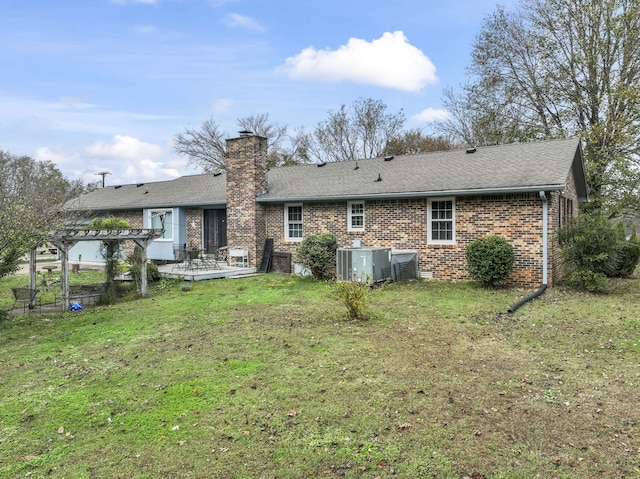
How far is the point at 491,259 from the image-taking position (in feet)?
35.5

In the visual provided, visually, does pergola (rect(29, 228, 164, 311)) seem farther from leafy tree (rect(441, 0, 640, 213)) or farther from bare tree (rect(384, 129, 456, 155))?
bare tree (rect(384, 129, 456, 155))

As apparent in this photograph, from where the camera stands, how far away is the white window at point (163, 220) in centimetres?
1845

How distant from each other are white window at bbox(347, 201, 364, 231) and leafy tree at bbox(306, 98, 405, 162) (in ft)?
67.4

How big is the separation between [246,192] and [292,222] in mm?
2030

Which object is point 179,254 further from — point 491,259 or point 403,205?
point 491,259

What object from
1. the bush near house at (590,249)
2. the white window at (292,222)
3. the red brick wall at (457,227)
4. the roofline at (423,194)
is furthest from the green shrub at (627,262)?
the white window at (292,222)

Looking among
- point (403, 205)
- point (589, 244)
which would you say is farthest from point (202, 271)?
point (589, 244)

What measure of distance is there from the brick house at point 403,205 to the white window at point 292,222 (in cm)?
4

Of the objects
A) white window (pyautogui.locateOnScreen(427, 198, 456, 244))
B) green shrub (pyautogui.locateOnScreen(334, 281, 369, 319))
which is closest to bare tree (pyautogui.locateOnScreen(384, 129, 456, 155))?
white window (pyautogui.locateOnScreen(427, 198, 456, 244))

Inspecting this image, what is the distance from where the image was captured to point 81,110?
17625 millimetres

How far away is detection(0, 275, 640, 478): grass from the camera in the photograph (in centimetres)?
339

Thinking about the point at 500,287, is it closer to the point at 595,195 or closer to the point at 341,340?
the point at 341,340

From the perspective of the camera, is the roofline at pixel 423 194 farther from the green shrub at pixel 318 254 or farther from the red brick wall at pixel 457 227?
the green shrub at pixel 318 254

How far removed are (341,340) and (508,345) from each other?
2.45 metres
